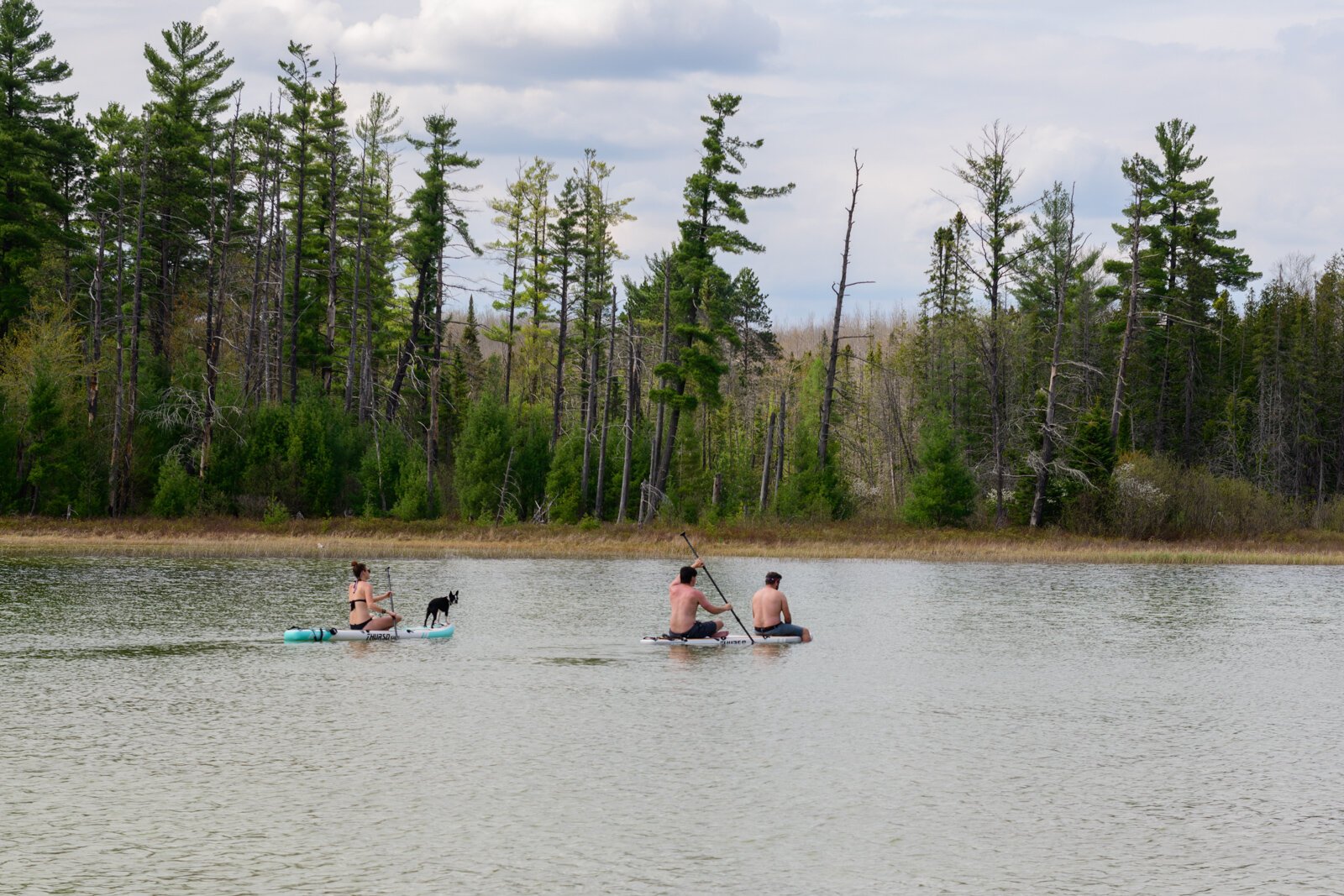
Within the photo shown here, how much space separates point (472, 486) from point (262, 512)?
9.06 meters

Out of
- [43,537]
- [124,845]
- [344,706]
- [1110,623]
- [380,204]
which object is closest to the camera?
[124,845]

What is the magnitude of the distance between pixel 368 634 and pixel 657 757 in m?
10.7

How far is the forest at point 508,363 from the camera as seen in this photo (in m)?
55.6

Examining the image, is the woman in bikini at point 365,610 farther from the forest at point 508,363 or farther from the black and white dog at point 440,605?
the forest at point 508,363

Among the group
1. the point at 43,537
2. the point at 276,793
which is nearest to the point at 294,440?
the point at 43,537

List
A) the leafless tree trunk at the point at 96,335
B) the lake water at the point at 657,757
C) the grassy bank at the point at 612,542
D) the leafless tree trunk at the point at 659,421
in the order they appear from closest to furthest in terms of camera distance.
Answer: the lake water at the point at 657,757
the grassy bank at the point at 612,542
the leafless tree trunk at the point at 96,335
the leafless tree trunk at the point at 659,421

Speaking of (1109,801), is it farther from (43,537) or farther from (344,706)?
(43,537)

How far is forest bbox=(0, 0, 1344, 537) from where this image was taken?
55.6m

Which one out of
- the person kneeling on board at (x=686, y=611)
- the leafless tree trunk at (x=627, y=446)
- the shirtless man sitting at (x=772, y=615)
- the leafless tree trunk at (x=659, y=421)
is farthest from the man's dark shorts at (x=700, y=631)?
the leafless tree trunk at (x=659, y=421)

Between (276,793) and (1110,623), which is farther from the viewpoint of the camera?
(1110,623)

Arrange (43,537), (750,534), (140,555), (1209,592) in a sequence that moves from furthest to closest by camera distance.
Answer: (750,534), (43,537), (140,555), (1209,592)

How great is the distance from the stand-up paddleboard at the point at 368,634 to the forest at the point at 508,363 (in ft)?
99.0

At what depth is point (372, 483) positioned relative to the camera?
57531 mm

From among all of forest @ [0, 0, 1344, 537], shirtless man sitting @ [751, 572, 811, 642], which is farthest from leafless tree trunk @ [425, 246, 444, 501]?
shirtless man sitting @ [751, 572, 811, 642]
